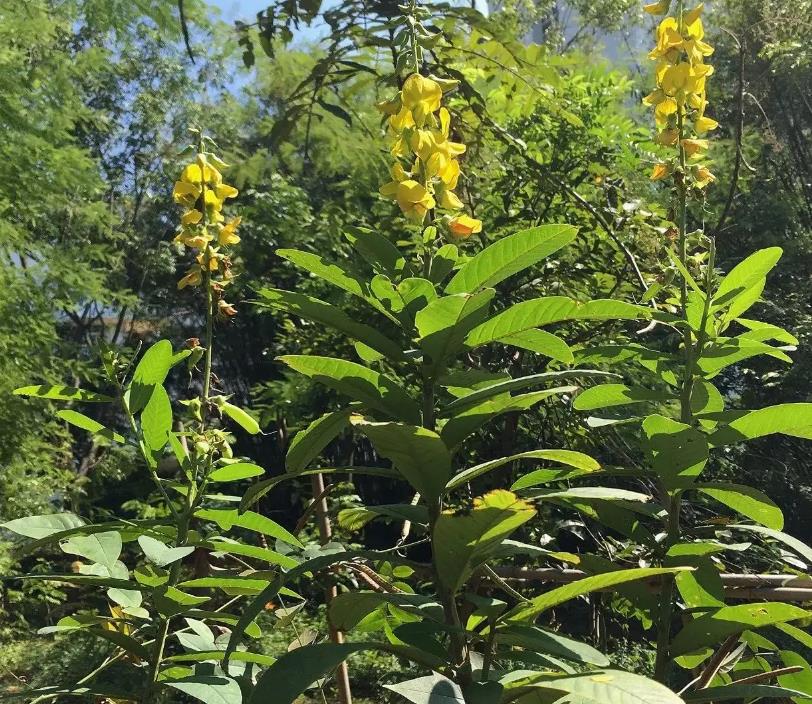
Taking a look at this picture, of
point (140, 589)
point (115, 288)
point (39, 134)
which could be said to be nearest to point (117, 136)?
point (115, 288)

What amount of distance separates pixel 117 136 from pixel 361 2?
8591 mm

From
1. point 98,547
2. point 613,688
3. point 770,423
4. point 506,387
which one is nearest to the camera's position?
point 613,688

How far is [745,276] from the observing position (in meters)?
0.72

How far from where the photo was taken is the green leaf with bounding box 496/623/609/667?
0.50 meters

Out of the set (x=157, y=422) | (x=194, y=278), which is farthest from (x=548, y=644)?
(x=194, y=278)

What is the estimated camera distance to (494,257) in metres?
0.60

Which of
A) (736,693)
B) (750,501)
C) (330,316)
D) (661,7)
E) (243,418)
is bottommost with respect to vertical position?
(736,693)

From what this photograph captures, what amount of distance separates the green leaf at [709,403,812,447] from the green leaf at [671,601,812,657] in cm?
14

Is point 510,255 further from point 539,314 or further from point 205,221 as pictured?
point 205,221

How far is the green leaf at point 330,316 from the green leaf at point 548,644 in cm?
22

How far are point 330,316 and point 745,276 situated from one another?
40 centimetres

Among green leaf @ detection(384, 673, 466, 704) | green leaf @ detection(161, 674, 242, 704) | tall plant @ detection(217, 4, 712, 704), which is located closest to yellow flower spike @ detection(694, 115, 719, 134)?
tall plant @ detection(217, 4, 712, 704)

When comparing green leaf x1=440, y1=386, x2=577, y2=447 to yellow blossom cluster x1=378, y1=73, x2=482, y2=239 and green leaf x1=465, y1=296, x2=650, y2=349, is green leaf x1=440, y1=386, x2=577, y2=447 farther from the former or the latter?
yellow blossom cluster x1=378, y1=73, x2=482, y2=239

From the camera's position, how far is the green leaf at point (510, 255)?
583mm
